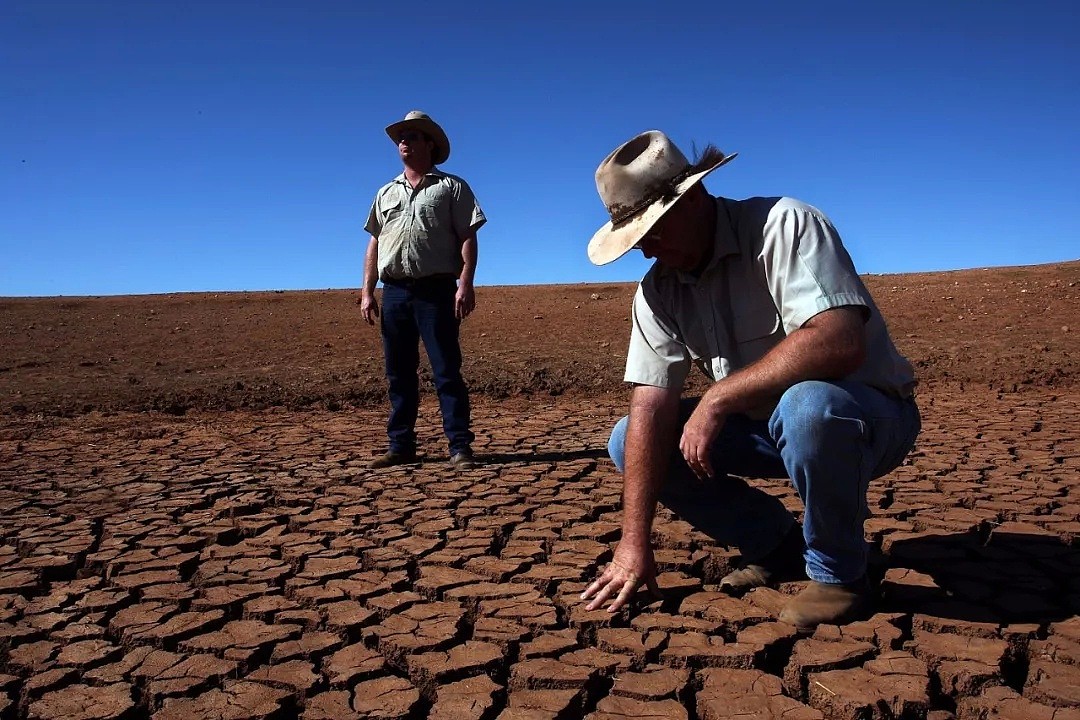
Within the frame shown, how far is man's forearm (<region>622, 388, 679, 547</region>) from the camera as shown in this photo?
232 centimetres

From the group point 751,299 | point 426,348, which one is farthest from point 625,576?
point 426,348

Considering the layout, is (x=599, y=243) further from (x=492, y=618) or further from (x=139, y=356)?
(x=139, y=356)

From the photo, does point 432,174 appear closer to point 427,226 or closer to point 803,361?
point 427,226

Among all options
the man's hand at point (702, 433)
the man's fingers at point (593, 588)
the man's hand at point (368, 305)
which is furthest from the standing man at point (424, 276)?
the man's hand at point (702, 433)

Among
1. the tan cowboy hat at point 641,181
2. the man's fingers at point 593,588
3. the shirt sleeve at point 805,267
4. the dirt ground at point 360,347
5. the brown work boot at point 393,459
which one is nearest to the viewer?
the shirt sleeve at point 805,267

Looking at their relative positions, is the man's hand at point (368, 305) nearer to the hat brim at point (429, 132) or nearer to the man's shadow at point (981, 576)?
the hat brim at point (429, 132)

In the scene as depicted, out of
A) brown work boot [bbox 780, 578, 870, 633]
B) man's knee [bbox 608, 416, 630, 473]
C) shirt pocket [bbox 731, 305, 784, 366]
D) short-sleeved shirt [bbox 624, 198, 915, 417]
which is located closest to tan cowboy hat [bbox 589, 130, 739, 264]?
short-sleeved shirt [bbox 624, 198, 915, 417]

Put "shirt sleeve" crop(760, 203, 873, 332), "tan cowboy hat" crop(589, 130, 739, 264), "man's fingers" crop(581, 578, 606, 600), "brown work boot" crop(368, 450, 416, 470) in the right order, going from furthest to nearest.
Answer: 1. "brown work boot" crop(368, 450, 416, 470)
2. "man's fingers" crop(581, 578, 606, 600)
3. "tan cowboy hat" crop(589, 130, 739, 264)
4. "shirt sleeve" crop(760, 203, 873, 332)

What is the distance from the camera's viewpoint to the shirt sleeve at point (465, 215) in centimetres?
442

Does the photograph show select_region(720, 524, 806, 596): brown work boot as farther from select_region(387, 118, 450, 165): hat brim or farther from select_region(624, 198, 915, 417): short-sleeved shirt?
select_region(387, 118, 450, 165): hat brim

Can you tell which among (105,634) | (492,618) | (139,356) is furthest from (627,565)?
(139,356)

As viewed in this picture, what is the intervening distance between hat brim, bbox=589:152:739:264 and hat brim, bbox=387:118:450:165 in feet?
7.50

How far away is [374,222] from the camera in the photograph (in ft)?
15.3

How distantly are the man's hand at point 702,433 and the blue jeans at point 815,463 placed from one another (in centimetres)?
16
